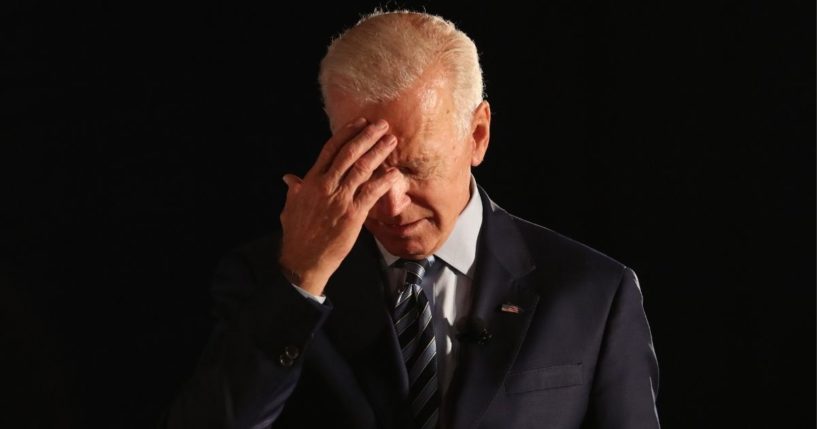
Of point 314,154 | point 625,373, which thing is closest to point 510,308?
point 625,373

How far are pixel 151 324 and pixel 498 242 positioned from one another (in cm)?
68

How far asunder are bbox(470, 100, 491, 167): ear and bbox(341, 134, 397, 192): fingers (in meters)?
0.26

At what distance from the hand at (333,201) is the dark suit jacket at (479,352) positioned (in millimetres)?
49

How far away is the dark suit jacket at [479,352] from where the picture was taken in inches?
75.4

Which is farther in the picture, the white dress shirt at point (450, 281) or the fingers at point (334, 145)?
the white dress shirt at point (450, 281)

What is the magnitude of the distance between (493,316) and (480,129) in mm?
330

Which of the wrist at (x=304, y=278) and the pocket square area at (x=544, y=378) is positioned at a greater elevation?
the wrist at (x=304, y=278)

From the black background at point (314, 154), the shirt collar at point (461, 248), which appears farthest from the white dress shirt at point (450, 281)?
the black background at point (314, 154)

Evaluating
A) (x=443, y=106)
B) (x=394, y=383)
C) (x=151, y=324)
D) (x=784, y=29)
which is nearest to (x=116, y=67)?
(x=151, y=324)

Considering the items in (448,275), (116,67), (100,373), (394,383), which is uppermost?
(116,67)

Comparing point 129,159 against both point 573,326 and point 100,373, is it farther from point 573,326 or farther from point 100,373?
point 573,326

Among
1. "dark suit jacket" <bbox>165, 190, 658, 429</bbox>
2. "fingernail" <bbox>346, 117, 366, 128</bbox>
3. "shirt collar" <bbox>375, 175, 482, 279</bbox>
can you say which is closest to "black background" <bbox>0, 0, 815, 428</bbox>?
"dark suit jacket" <bbox>165, 190, 658, 429</bbox>

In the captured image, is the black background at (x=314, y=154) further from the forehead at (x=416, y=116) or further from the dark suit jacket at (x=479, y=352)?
the forehead at (x=416, y=116)

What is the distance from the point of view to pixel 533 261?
7.12ft
